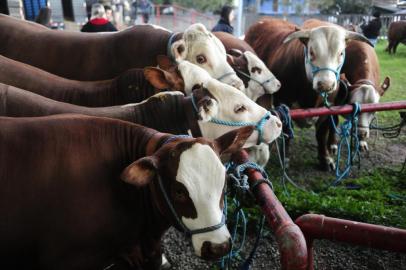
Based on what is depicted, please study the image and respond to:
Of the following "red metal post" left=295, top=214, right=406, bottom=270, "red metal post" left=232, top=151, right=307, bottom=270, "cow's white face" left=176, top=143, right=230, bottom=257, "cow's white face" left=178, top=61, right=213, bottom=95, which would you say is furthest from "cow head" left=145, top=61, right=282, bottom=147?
"red metal post" left=295, top=214, right=406, bottom=270

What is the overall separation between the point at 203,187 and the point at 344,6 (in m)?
31.0

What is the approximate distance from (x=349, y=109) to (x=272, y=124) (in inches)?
44.2

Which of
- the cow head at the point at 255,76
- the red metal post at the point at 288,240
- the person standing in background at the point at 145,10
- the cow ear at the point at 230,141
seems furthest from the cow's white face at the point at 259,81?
the person standing in background at the point at 145,10

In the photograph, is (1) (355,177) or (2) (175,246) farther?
(1) (355,177)

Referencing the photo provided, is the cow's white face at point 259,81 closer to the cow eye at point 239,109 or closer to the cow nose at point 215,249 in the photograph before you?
the cow eye at point 239,109

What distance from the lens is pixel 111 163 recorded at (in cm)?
223

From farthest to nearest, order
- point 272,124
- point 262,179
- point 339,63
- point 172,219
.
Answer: point 339,63 < point 272,124 < point 172,219 < point 262,179

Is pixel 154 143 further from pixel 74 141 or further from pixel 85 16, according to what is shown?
pixel 85 16

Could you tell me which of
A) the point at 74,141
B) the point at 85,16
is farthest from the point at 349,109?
the point at 85,16

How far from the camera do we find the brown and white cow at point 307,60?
457 cm

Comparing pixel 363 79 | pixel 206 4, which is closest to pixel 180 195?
pixel 363 79

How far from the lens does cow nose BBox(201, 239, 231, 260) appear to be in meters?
2.00

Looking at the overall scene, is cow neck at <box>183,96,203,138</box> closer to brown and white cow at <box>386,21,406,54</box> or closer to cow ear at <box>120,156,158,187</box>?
cow ear at <box>120,156,158,187</box>

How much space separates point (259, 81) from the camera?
4.68 m
